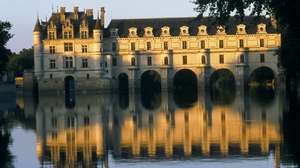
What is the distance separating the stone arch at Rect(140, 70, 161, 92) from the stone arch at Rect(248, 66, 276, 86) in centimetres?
1458

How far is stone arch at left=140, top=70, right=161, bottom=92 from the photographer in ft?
343

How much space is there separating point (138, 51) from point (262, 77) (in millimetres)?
21686

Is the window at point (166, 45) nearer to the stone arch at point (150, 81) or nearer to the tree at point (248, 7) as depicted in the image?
the stone arch at point (150, 81)

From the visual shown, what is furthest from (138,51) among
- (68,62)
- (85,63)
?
(68,62)

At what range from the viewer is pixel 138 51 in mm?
99875

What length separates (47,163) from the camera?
2177 cm

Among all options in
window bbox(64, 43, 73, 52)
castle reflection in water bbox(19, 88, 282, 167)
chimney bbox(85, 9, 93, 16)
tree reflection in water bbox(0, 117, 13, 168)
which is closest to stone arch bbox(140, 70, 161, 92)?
window bbox(64, 43, 73, 52)

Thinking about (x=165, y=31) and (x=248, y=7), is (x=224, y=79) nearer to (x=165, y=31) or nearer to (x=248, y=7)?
(x=165, y=31)

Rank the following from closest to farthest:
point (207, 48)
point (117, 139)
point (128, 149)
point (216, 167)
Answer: point (216, 167) → point (128, 149) → point (117, 139) → point (207, 48)

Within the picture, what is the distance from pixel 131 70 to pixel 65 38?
10.8 meters

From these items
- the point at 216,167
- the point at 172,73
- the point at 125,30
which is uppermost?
the point at 125,30

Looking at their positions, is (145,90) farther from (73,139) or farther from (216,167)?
(216,167)

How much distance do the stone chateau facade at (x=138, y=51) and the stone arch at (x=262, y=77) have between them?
736 cm

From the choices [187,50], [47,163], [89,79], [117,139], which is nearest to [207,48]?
[187,50]
